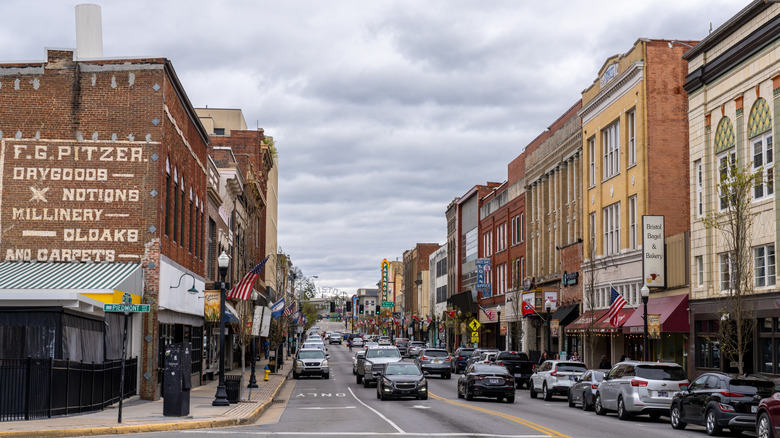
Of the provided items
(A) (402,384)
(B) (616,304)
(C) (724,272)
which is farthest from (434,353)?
(C) (724,272)

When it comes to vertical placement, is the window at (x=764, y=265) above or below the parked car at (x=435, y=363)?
above

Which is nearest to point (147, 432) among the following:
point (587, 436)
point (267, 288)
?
point (587, 436)

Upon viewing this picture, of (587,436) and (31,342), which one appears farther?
(31,342)

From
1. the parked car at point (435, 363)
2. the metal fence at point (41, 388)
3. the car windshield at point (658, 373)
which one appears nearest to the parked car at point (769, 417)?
the car windshield at point (658, 373)

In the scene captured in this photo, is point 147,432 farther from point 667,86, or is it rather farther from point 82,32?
point 667,86

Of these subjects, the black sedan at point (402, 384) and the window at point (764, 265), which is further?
the black sedan at point (402, 384)

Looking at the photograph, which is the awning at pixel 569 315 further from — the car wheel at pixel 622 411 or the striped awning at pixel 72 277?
the striped awning at pixel 72 277

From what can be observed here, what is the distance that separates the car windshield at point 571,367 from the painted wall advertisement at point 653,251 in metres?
7.68

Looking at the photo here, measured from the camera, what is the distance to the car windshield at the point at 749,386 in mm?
21312

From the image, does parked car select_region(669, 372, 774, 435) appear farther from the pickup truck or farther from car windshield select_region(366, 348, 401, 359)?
car windshield select_region(366, 348, 401, 359)

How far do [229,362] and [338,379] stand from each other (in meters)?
7.57

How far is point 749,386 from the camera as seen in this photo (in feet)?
70.3

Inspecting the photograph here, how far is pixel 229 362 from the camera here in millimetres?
55188

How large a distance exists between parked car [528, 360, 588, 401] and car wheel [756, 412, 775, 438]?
16246 mm
